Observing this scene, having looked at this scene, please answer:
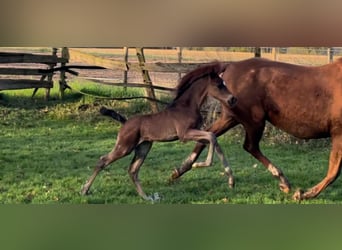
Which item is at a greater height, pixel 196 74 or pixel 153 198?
pixel 196 74

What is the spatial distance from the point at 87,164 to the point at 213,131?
2.82ft

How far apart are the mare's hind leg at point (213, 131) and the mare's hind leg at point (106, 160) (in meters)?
0.40

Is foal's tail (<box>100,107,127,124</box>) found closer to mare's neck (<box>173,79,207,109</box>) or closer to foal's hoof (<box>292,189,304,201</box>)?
mare's neck (<box>173,79,207,109</box>)

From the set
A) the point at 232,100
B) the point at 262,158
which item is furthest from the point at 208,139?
the point at 262,158

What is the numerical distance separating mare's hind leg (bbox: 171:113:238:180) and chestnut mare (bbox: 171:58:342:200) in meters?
0.03

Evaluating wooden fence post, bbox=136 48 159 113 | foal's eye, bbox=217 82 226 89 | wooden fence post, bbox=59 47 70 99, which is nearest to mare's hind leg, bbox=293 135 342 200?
foal's eye, bbox=217 82 226 89

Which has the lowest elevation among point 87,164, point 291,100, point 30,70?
point 87,164

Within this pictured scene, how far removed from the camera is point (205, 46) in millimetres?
3611

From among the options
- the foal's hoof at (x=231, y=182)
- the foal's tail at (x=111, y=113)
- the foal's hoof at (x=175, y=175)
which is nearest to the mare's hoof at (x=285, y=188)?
the foal's hoof at (x=231, y=182)

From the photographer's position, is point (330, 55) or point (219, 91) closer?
point (219, 91)

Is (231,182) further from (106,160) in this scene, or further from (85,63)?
(85,63)

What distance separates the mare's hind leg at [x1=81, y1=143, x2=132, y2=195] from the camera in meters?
3.74

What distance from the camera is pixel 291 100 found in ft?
12.3

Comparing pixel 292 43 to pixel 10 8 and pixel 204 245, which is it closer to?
pixel 204 245
